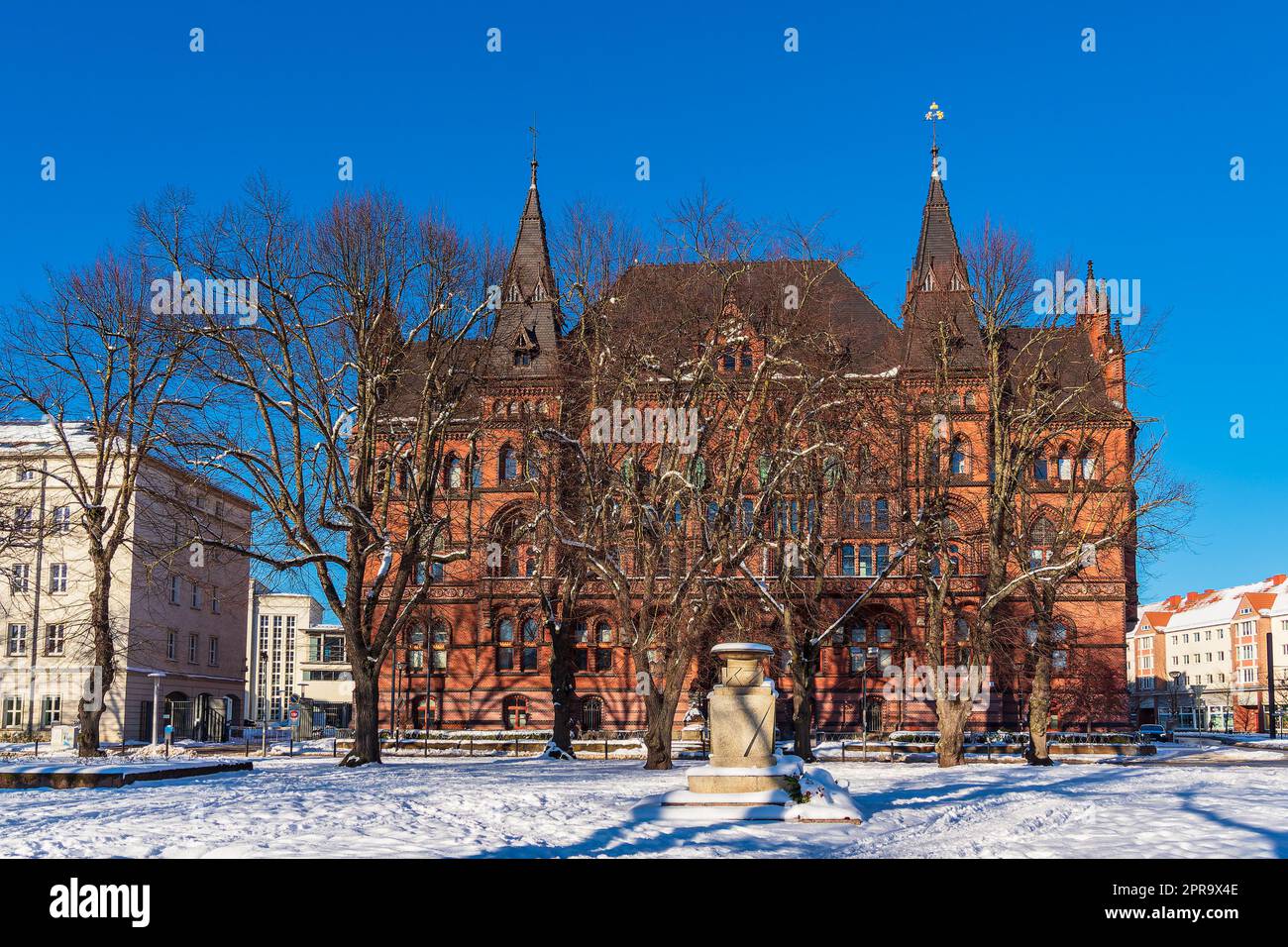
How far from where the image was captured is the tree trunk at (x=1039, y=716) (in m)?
35.9

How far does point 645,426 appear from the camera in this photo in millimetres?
34438

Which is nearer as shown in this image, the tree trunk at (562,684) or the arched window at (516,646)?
the tree trunk at (562,684)

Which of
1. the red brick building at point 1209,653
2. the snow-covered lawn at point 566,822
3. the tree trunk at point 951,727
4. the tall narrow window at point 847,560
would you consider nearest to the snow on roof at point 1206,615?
the red brick building at point 1209,653

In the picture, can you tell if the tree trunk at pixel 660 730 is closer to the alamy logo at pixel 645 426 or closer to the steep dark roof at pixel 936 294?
the alamy logo at pixel 645 426

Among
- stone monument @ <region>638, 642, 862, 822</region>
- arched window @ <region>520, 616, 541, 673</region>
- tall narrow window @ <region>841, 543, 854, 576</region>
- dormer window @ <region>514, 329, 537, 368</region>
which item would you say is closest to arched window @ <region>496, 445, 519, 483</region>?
dormer window @ <region>514, 329, 537, 368</region>

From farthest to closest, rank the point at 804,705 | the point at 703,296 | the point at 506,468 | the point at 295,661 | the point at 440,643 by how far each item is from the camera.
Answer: the point at 295,661, the point at 440,643, the point at 506,468, the point at 804,705, the point at 703,296

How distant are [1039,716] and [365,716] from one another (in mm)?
19586

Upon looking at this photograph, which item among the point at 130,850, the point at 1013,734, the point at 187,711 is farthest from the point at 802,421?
the point at 187,711

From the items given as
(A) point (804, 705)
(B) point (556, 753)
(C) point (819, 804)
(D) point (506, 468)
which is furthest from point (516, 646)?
(C) point (819, 804)

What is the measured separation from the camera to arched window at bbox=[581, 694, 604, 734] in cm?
5862

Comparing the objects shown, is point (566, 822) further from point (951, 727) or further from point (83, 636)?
point (83, 636)

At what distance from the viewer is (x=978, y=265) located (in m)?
38.6

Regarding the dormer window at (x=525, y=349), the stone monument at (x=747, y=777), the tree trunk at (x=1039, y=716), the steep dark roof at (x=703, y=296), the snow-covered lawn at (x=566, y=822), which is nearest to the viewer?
the snow-covered lawn at (x=566, y=822)
